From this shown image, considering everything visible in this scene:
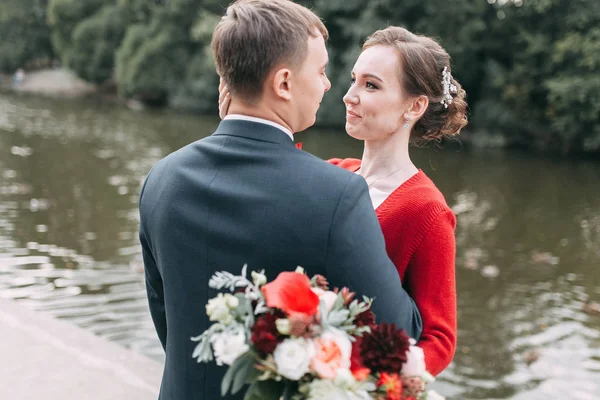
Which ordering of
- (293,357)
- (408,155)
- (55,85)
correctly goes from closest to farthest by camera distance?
(293,357) < (408,155) < (55,85)

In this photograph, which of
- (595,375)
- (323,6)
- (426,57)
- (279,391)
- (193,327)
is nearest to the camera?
(279,391)

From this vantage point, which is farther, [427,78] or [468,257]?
[468,257]

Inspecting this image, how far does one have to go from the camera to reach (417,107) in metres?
2.26

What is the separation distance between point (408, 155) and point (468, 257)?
22.6 ft

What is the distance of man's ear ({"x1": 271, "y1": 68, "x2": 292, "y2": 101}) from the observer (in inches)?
58.2

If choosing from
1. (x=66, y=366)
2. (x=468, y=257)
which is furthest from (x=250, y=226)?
(x=468, y=257)

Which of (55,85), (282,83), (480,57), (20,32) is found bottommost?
(55,85)

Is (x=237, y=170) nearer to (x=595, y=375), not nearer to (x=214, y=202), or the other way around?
(x=214, y=202)

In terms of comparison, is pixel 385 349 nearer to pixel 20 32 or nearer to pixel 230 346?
pixel 230 346

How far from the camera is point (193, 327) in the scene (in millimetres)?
1614

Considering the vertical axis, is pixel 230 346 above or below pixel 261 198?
below

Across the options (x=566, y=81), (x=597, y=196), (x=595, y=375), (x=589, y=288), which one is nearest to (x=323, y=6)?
(x=566, y=81)

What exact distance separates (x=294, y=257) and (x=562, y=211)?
39.2ft

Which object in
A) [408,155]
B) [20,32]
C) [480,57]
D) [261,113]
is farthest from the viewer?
[20,32]
